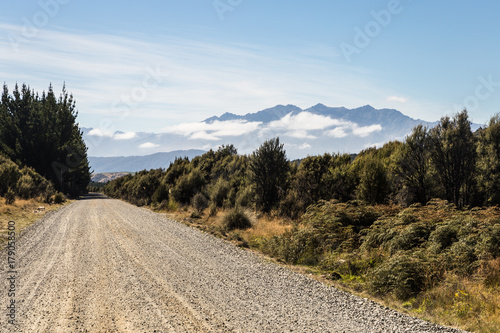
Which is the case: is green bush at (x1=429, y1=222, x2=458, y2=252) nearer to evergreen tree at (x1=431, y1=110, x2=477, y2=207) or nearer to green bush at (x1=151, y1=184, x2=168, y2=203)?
evergreen tree at (x1=431, y1=110, x2=477, y2=207)

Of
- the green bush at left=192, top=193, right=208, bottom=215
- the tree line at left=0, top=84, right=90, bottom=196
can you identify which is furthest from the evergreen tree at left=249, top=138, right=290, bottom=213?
the tree line at left=0, top=84, right=90, bottom=196

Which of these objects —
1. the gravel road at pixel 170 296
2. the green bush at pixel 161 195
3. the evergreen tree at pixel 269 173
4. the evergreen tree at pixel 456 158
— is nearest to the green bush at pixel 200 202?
the evergreen tree at pixel 269 173

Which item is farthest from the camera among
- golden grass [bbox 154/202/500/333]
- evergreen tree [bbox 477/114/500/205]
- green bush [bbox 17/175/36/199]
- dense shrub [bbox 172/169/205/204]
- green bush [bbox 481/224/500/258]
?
dense shrub [bbox 172/169/205/204]

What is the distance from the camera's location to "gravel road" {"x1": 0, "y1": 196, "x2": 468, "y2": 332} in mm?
5973

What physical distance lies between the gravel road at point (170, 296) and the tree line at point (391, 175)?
36.9 feet

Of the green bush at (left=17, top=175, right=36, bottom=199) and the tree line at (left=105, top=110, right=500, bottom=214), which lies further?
the green bush at (left=17, top=175, right=36, bottom=199)

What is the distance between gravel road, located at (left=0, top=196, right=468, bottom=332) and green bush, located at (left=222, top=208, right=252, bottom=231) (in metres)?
6.07

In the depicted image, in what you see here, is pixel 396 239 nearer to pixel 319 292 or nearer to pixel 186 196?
pixel 319 292

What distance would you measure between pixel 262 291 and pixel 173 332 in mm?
2985

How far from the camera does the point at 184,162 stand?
44.2 meters

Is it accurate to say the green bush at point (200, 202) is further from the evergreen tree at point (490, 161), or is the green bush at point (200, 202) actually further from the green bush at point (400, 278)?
the green bush at point (400, 278)

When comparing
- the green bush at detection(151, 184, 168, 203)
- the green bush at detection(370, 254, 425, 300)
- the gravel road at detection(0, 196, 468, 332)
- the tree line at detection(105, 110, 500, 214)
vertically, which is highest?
the tree line at detection(105, 110, 500, 214)

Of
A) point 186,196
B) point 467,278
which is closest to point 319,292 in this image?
point 467,278

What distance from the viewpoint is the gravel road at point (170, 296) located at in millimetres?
5973
